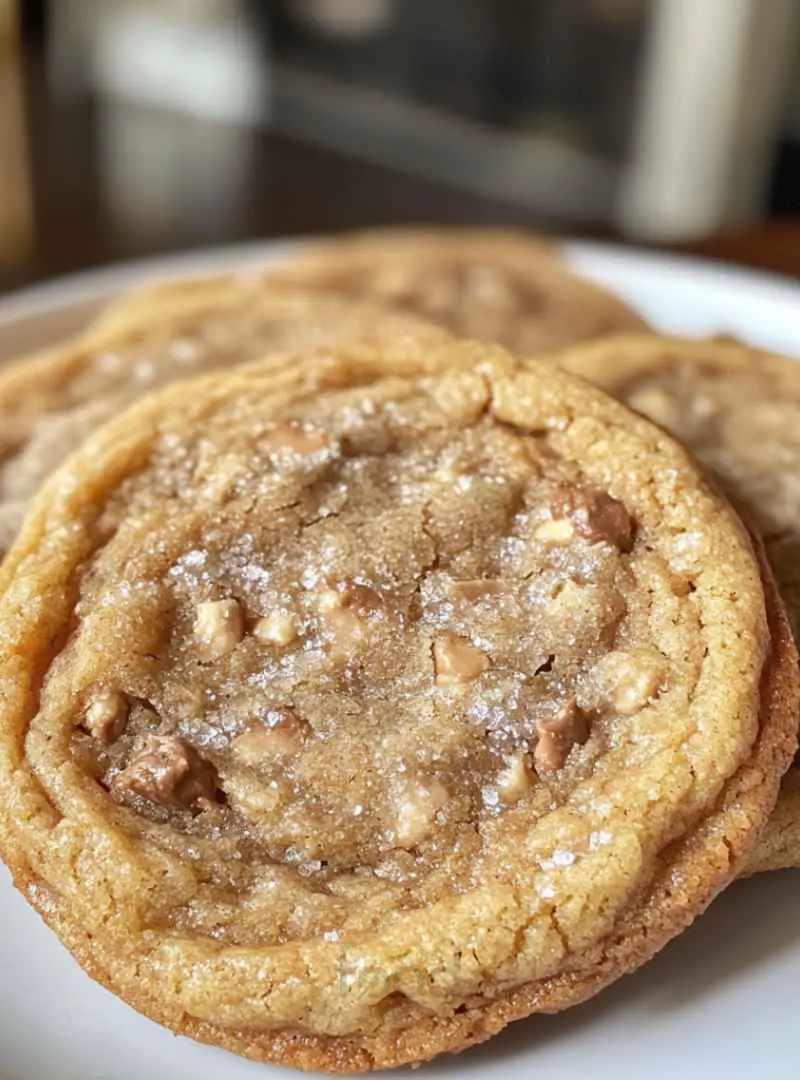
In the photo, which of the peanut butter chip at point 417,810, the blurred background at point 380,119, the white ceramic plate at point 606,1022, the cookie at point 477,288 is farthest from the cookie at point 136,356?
the blurred background at point 380,119

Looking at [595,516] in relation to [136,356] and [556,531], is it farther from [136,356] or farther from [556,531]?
[136,356]

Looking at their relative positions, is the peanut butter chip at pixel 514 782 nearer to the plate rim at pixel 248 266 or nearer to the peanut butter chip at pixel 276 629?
the peanut butter chip at pixel 276 629

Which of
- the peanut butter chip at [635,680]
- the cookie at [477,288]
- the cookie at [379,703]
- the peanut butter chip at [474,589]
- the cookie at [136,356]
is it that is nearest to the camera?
the cookie at [379,703]

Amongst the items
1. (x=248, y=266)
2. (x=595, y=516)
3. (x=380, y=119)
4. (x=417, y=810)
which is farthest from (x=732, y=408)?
(x=380, y=119)

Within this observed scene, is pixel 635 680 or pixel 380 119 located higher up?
pixel 635 680

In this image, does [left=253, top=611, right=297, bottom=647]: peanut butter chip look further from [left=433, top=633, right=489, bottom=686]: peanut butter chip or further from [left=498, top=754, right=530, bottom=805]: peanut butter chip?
[left=498, top=754, right=530, bottom=805]: peanut butter chip

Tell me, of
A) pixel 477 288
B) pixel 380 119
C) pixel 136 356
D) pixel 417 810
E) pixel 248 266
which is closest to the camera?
pixel 417 810

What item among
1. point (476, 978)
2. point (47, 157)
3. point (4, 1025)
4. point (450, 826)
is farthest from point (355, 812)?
point (47, 157)
